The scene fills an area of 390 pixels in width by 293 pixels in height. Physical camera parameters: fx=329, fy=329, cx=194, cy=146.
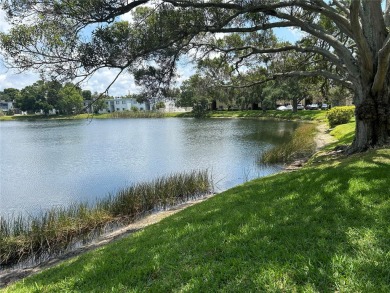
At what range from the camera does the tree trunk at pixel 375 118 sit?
8.79 meters

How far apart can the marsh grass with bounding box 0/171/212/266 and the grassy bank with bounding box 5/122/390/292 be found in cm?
336

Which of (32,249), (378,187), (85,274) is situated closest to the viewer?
(85,274)

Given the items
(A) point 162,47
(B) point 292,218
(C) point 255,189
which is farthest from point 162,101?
(B) point 292,218

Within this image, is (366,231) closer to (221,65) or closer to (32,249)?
(32,249)

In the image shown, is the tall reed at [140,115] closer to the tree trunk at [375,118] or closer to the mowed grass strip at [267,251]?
the tree trunk at [375,118]

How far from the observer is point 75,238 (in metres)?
8.13

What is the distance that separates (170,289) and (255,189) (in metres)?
4.03

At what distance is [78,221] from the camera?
8.47 meters

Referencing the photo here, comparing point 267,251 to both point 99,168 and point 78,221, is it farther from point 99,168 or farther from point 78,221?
point 99,168

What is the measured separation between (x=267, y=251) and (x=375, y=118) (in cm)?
698

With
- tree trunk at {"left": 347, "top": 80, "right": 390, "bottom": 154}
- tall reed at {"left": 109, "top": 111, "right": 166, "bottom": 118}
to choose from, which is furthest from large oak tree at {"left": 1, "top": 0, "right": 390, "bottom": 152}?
tall reed at {"left": 109, "top": 111, "right": 166, "bottom": 118}

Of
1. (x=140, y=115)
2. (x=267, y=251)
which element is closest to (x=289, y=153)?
(x=267, y=251)

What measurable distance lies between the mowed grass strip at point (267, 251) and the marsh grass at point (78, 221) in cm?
337

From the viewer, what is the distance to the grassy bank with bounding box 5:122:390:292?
2.98 m
